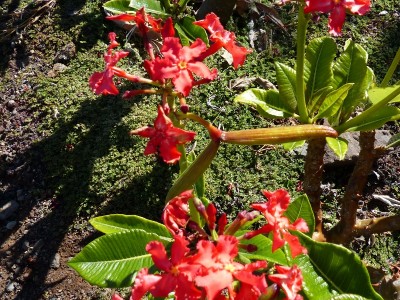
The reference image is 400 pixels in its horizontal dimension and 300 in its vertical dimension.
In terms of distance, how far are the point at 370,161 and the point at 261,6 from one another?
142cm

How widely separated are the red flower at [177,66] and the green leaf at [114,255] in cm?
A: 52

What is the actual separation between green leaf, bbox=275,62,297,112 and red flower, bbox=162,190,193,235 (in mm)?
828

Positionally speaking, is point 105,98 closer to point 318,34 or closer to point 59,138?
point 59,138

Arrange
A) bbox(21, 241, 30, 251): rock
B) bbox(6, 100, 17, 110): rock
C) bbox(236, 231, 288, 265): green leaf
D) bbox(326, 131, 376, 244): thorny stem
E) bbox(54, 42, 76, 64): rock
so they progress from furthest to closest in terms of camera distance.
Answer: bbox(54, 42, 76, 64): rock < bbox(6, 100, 17, 110): rock < bbox(21, 241, 30, 251): rock < bbox(326, 131, 376, 244): thorny stem < bbox(236, 231, 288, 265): green leaf

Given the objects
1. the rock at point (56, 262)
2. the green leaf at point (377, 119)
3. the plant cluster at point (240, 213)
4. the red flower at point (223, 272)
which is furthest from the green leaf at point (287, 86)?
the rock at point (56, 262)

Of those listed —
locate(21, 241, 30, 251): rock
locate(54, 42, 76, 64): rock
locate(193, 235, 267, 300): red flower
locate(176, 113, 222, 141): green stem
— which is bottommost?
locate(21, 241, 30, 251): rock

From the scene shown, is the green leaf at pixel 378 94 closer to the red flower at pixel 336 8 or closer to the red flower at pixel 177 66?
the red flower at pixel 336 8

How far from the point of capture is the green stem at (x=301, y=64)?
1639 mm

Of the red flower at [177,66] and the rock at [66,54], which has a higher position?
the red flower at [177,66]

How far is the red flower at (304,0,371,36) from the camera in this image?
4.84ft

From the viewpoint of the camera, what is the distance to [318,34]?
3.17 m

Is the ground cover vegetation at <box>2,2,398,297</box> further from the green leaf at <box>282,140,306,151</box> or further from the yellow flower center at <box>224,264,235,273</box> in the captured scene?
the yellow flower center at <box>224,264,235,273</box>

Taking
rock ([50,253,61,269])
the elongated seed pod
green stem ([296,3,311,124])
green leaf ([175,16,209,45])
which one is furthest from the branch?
rock ([50,253,61,269])

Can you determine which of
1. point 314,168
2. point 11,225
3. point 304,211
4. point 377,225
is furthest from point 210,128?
point 11,225
